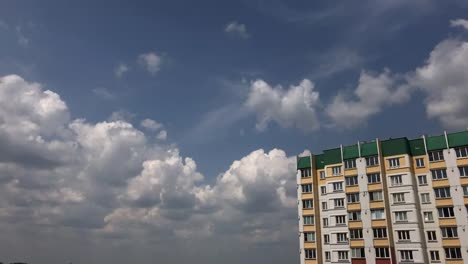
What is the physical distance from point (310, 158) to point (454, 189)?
3372 centimetres

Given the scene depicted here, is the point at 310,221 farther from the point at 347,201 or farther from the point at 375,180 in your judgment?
the point at 375,180

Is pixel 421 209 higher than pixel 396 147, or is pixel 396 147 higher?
pixel 396 147

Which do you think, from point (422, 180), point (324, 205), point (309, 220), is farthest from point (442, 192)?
point (309, 220)

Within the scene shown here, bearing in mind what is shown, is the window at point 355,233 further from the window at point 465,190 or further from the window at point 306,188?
the window at point 465,190

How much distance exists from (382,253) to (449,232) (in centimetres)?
1382

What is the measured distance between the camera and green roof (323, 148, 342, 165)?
311 feet

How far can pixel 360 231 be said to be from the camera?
86000mm

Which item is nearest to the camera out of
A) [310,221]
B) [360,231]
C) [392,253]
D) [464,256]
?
[464,256]

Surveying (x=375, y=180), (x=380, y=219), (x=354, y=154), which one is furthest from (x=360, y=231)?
(x=354, y=154)

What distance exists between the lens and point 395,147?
86688mm

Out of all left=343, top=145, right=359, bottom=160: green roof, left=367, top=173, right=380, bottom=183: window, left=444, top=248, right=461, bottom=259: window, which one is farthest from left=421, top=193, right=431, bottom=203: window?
left=343, top=145, right=359, bottom=160: green roof

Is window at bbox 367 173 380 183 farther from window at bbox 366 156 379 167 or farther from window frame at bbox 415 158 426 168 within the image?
window frame at bbox 415 158 426 168

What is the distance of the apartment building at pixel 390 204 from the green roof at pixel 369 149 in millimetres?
223

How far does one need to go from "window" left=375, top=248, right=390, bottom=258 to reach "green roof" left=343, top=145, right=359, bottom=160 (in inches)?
835
